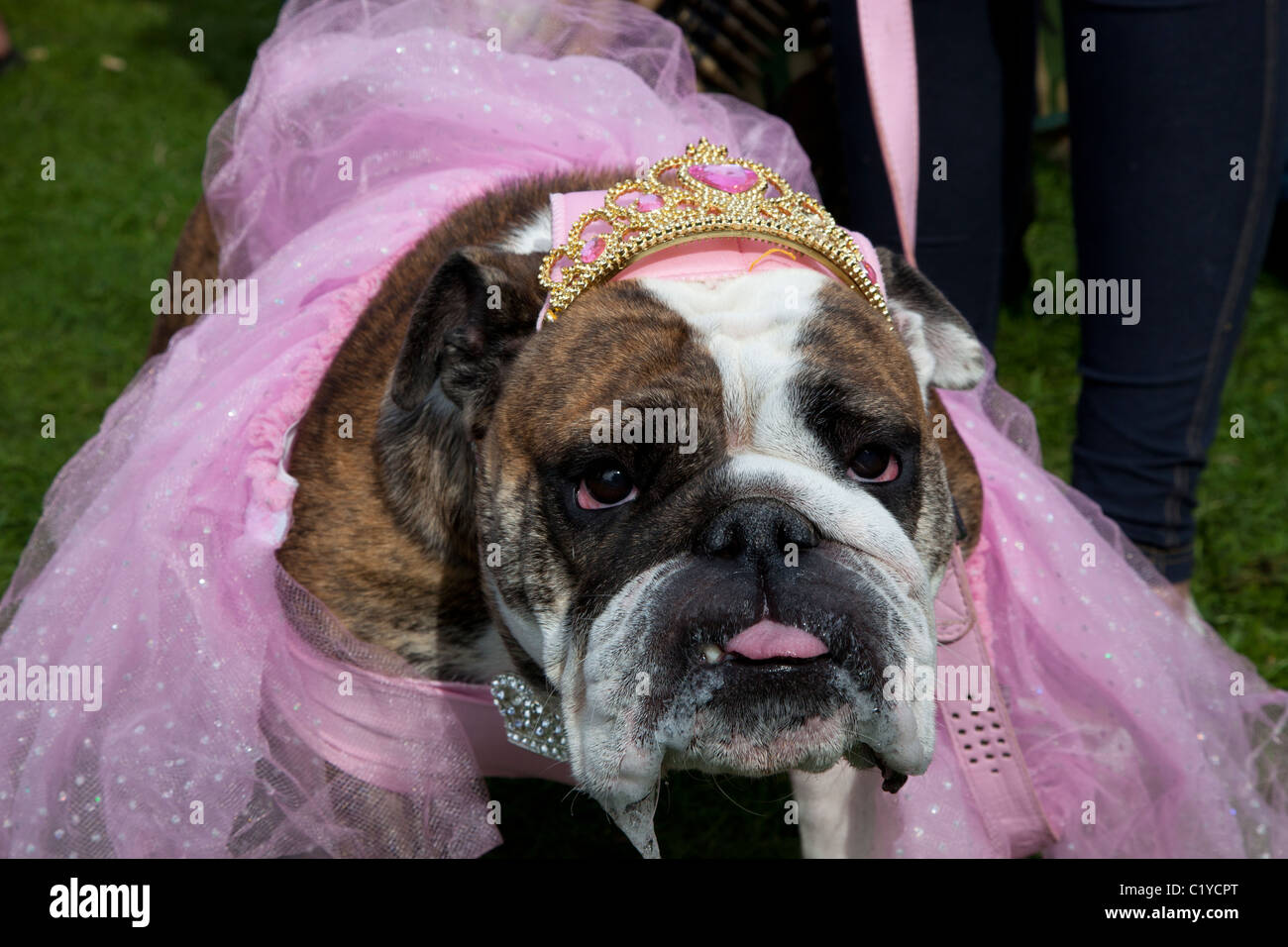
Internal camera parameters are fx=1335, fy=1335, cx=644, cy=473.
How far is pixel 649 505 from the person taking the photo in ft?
6.69

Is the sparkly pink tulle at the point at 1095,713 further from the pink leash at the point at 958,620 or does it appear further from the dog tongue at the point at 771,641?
the dog tongue at the point at 771,641

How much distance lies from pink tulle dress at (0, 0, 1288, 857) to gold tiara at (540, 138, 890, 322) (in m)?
0.62

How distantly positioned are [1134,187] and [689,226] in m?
1.14

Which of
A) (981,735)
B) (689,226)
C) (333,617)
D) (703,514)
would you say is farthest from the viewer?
(981,735)

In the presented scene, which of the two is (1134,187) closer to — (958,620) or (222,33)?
(958,620)

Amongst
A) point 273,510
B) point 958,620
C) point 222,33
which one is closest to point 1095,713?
Result: point 958,620

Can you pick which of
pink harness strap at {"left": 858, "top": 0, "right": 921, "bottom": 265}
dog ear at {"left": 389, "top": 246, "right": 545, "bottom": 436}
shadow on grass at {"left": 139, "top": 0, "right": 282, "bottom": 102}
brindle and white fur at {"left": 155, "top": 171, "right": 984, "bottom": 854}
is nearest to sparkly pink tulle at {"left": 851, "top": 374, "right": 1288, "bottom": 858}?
brindle and white fur at {"left": 155, "top": 171, "right": 984, "bottom": 854}

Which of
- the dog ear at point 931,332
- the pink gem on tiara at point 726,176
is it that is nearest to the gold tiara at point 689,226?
the pink gem on tiara at point 726,176

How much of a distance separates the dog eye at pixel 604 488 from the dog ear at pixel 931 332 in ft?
2.26

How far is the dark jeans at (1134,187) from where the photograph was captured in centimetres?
268
